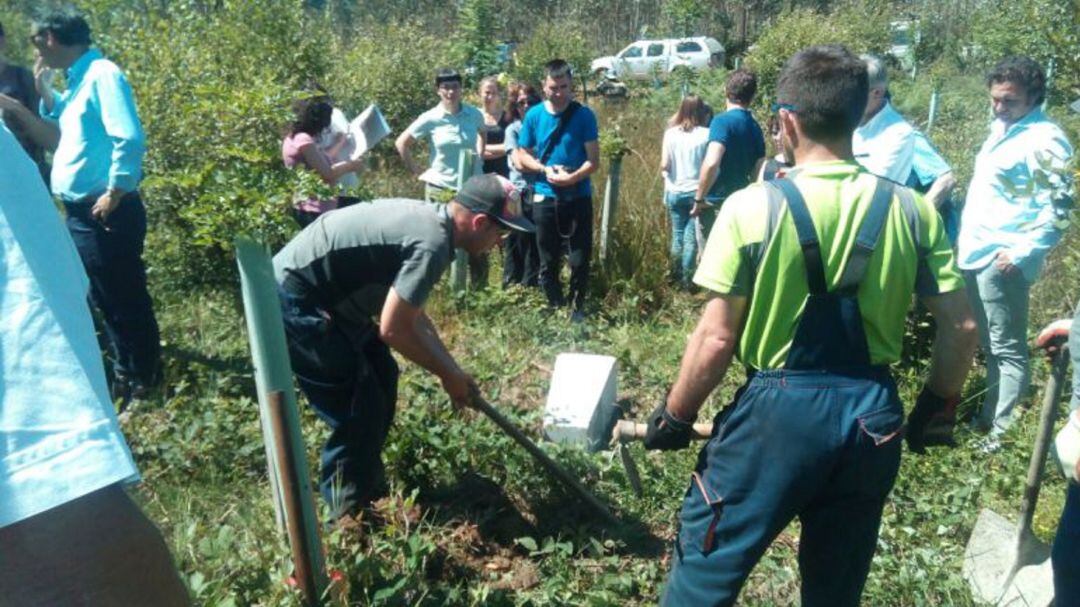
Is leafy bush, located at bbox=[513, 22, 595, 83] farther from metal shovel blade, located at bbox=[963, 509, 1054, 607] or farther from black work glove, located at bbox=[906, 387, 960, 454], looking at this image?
black work glove, located at bbox=[906, 387, 960, 454]

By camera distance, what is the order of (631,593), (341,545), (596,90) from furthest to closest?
(596,90), (631,593), (341,545)

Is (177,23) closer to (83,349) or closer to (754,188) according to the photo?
(754,188)

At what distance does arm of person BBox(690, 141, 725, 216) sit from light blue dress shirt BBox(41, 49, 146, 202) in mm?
3716

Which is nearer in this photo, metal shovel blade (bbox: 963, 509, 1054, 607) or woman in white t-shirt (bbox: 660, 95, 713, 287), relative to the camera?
metal shovel blade (bbox: 963, 509, 1054, 607)

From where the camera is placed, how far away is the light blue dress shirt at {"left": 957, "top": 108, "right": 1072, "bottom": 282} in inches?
172

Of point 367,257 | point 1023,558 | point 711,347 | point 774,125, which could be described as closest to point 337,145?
point 367,257

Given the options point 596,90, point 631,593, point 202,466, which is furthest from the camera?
point 596,90

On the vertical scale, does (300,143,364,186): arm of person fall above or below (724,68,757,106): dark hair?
below

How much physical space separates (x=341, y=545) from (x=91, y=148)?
2654mm

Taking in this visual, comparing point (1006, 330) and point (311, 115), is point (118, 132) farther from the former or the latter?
point (1006, 330)

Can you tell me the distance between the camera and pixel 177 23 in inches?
246

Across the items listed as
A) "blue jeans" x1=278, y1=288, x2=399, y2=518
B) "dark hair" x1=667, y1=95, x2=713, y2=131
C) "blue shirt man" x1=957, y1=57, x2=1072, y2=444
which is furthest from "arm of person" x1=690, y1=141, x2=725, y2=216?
"blue jeans" x1=278, y1=288, x2=399, y2=518

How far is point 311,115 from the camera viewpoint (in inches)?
232

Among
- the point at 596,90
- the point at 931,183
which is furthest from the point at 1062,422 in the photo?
the point at 596,90
